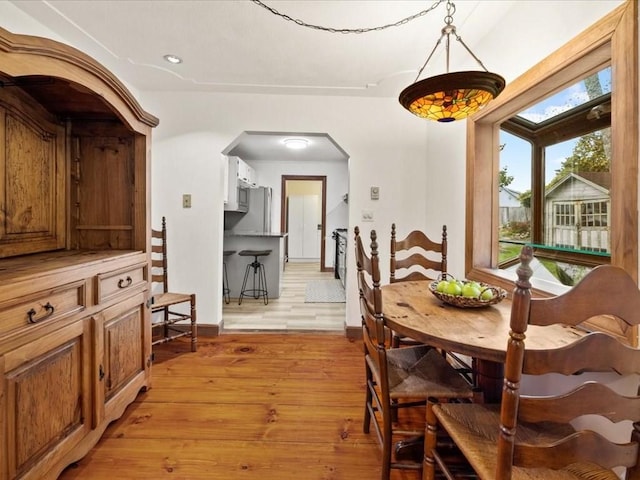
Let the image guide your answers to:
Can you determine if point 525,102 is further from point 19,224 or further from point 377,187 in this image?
point 19,224

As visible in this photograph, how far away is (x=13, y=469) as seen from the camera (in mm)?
1083

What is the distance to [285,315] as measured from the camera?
3.69m

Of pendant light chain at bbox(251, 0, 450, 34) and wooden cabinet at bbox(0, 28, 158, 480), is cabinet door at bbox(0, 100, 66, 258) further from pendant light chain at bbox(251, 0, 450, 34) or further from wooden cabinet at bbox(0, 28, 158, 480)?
pendant light chain at bbox(251, 0, 450, 34)

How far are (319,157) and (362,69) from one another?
12.1 feet

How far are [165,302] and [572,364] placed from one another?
2588 mm

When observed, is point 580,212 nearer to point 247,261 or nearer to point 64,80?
point 64,80

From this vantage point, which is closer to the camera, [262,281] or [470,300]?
[470,300]

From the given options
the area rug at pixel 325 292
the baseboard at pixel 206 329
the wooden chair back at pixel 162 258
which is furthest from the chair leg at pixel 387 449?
the area rug at pixel 325 292

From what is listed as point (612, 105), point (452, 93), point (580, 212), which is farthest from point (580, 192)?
point (452, 93)

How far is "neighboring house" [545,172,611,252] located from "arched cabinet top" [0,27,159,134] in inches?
99.2

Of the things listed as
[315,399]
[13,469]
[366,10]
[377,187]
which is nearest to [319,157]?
[377,187]

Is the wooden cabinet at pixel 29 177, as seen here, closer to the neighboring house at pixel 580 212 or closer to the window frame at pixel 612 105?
the window frame at pixel 612 105

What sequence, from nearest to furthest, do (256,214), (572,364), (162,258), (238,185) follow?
(572,364)
(162,258)
(238,185)
(256,214)

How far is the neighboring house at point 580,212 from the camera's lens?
5.56ft
